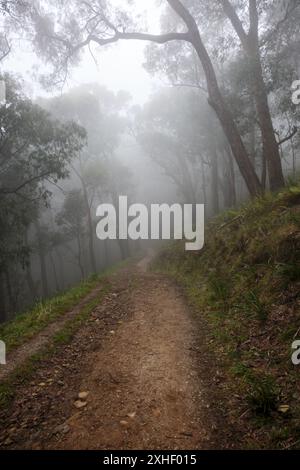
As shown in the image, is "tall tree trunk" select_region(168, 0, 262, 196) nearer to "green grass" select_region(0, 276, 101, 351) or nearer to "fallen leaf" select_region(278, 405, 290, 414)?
"green grass" select_region(0, 276, 101, 351)

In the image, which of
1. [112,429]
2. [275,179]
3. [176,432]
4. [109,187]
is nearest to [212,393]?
[176,432]

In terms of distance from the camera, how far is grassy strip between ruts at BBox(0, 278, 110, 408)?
458cm

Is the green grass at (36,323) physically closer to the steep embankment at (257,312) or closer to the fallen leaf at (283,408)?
the steep embankment at (257,312)

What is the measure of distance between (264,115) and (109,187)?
21668mm

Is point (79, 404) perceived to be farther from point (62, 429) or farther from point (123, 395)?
point (123, 395)

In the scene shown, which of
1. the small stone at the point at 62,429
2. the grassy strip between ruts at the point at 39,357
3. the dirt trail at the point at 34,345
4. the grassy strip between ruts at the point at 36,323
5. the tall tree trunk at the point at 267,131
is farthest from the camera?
the tall tree trunk at the point at 267,131

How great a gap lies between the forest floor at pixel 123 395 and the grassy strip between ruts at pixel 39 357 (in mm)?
72

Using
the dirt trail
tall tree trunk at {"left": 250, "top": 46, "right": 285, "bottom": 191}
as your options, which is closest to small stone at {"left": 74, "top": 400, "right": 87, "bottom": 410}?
the dirt trail

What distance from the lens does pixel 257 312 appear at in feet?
17.5

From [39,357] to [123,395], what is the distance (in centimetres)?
201

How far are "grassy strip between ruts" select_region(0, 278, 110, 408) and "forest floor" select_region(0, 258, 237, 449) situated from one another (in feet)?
0.24

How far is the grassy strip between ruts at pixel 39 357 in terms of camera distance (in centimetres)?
458

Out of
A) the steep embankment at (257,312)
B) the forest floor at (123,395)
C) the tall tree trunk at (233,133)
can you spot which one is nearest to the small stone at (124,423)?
the forest floor at (123,395)

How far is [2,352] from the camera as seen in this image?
6066mm
